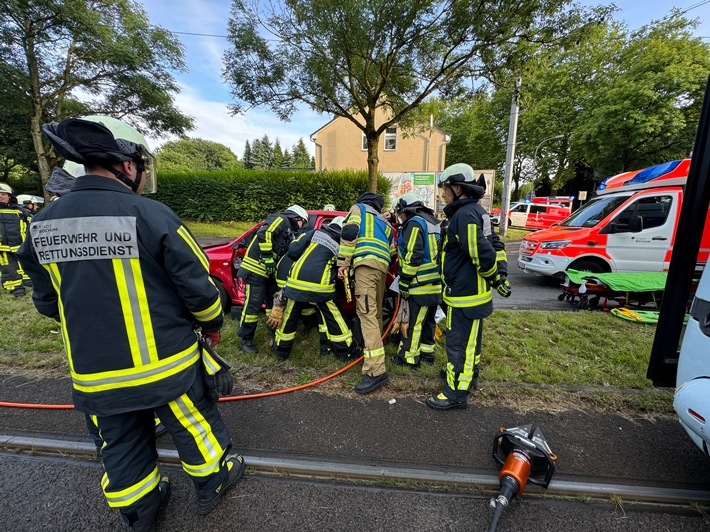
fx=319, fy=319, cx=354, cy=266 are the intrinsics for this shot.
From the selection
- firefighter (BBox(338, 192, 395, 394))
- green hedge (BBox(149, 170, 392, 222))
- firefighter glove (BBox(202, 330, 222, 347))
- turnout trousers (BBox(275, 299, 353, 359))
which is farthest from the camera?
green hedge (BBox(149, 170, 392, 222))

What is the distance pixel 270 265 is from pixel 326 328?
38.2 inches

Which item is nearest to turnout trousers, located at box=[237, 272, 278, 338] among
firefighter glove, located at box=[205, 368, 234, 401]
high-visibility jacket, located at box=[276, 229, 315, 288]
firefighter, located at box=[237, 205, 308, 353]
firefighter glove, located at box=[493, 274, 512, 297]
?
firefighter, located at box=[237, 205, 308, 353]

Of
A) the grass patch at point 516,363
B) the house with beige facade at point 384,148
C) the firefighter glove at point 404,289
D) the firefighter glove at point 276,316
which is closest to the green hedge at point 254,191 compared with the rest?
the house with beige facade at point 384,148

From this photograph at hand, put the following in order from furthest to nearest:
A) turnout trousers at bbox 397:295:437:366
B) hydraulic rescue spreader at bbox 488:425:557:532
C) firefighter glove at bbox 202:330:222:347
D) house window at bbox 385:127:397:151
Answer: house window at bbox 385:127:397:151
turnout trousers at bbox 397:295:437:366
firefighter glove at bbox 202:330:222:347
hydraulic rescue spreader at bbox 488:425:557:532

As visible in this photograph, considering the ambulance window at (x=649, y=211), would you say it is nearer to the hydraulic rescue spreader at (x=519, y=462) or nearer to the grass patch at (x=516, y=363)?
the grass patch at (x=516, y=363)

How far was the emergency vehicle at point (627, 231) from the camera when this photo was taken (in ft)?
19.4

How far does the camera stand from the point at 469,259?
2.64 m

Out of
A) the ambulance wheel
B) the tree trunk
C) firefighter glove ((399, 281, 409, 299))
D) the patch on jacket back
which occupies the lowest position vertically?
the ambulance wheel

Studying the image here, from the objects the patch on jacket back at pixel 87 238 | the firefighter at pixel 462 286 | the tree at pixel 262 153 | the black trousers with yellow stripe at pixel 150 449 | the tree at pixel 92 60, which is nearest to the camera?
the patch on jacket back at pixel 87 238

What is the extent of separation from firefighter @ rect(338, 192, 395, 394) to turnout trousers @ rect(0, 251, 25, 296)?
658 centimetres

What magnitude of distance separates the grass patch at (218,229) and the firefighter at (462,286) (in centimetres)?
1358

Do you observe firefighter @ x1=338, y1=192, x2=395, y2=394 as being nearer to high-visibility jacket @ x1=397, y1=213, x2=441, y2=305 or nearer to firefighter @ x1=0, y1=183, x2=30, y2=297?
high-visibility jacket @ x1=397, y1=213, x2=441, y2=305

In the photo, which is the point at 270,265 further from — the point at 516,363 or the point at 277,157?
the point at 277,157

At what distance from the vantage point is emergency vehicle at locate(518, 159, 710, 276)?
5910 mm
